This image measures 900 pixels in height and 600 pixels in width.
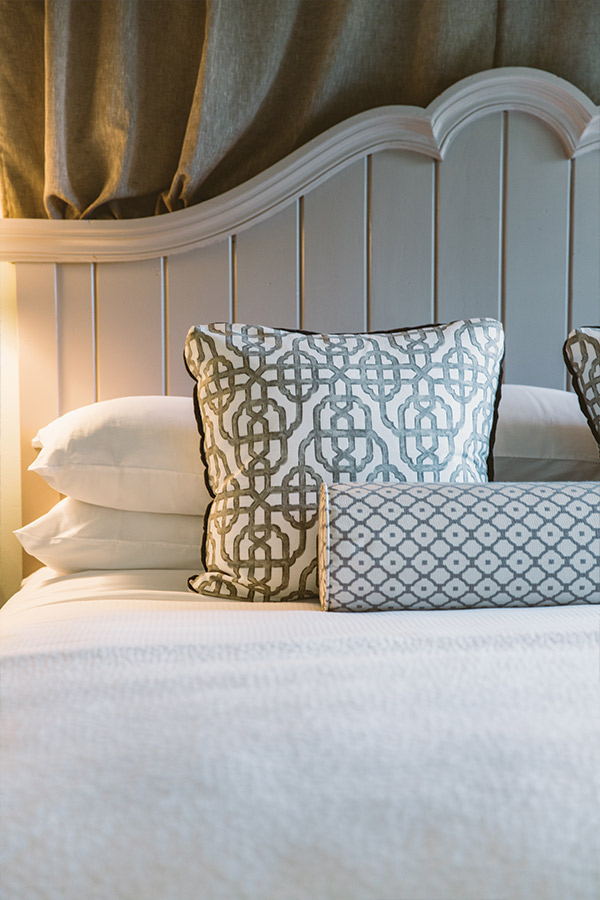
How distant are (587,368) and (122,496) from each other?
761mm

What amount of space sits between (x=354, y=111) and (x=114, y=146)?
0.52m

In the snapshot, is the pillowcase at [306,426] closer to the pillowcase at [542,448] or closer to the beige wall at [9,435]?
the pillowcase at [542,448]

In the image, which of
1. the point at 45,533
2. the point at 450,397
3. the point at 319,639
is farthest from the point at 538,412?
the point at 45,533

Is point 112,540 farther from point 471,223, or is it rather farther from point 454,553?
point 471,223

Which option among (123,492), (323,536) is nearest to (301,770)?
(323,536)

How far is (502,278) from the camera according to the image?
5.10ft

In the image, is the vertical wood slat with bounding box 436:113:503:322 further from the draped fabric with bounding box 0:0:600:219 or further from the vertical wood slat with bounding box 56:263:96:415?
the vertical wood slat with bounding box 56:263:96:415

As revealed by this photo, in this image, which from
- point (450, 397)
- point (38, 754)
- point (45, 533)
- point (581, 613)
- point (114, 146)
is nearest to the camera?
point (38, 754)

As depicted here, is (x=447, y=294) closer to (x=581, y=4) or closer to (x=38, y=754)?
(x=581, y=4)

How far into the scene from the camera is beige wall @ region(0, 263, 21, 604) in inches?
58.1

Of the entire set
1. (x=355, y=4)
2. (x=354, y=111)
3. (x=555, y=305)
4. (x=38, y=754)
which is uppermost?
(x=355, y=4)

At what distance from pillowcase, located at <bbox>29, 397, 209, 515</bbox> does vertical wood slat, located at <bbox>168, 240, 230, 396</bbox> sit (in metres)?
0.34

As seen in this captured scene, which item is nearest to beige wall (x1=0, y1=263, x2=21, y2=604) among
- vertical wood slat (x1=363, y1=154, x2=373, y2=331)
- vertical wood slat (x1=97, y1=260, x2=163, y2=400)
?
vertical wood slat (x1=97, y1=260, x2=163, y2=400)

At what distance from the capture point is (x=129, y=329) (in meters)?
1.50
